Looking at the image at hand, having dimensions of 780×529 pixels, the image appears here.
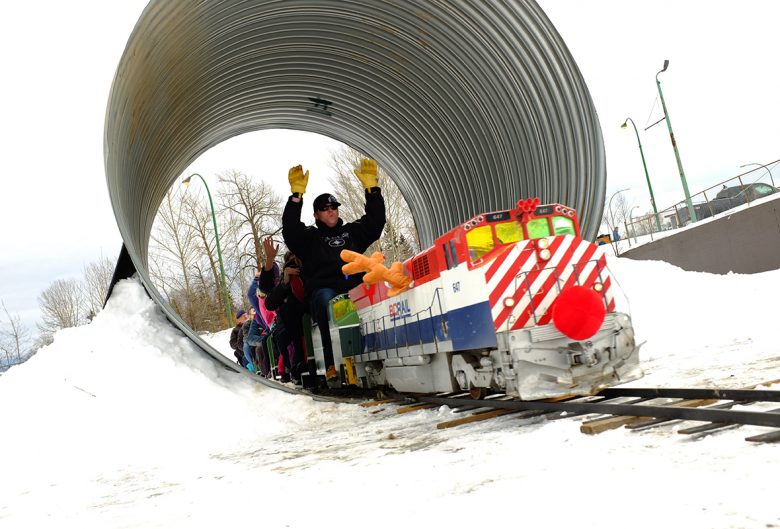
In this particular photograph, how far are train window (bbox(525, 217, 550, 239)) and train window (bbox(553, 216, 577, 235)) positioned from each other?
0.11 m

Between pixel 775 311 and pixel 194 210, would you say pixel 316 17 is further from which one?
pixel 194 210

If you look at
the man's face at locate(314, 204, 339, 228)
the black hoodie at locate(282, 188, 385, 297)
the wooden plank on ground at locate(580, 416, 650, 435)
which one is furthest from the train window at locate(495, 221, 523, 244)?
the man's face at locate(314, 204, 339, 228)

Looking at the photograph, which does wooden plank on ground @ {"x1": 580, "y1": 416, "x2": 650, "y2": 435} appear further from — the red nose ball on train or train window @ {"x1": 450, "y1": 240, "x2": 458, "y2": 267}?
train window @ {"x1": 450, "y1": 240, "x2": 458, "y2": 267}

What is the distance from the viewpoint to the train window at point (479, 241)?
6.53 meters

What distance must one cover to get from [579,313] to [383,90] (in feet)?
26.4

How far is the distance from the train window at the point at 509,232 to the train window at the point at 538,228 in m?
0.09

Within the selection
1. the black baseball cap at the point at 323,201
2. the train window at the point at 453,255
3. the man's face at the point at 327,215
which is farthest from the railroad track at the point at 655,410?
the black baseball cap at the point at 323,201

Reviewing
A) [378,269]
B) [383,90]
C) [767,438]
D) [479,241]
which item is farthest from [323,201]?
[767,438]

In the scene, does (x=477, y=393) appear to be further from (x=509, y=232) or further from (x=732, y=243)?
(x=732, y=243)

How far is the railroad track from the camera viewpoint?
14.3ft

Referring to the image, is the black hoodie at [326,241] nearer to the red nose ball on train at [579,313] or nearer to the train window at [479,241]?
the train window at [479,241]

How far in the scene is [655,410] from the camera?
16.4 ft

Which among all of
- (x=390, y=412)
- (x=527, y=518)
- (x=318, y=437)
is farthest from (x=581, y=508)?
(x=390, y=412)

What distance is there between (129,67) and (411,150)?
7173 millimetres
